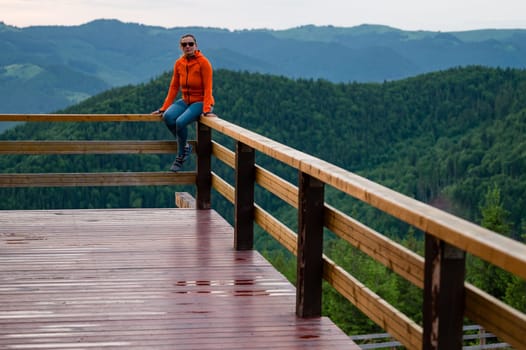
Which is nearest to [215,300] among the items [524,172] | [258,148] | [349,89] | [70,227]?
[258,148]

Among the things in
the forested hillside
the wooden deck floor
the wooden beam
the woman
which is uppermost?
the woman

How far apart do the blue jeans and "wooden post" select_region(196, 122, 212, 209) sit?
5.2 inches

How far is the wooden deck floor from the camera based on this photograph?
3.76 m

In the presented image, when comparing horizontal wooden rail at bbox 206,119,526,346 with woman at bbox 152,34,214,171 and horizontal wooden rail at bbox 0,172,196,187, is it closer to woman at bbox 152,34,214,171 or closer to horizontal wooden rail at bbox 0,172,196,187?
woman at bbox 152,34,214,171

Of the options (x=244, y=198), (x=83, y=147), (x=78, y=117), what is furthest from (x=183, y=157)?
(x=244, y=198)

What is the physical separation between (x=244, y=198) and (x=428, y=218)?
129 inches

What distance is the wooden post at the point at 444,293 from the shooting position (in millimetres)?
2465

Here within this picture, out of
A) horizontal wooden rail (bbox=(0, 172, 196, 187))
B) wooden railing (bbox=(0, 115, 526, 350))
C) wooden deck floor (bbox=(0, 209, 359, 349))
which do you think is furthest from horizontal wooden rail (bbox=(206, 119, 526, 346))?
horizontal wooden rail (bbox=(0, 172, 196, 187))

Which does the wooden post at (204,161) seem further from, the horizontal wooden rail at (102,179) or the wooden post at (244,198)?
the wooden post at (244,198)

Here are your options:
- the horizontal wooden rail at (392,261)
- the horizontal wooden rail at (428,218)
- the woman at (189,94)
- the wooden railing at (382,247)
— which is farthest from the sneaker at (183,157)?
the horizontal wooden rail at (428,218)

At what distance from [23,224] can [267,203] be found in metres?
92.6

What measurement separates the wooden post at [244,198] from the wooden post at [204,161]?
162cm

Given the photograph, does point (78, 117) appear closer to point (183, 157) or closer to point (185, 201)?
point (183, 157)

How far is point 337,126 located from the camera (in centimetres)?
12156
